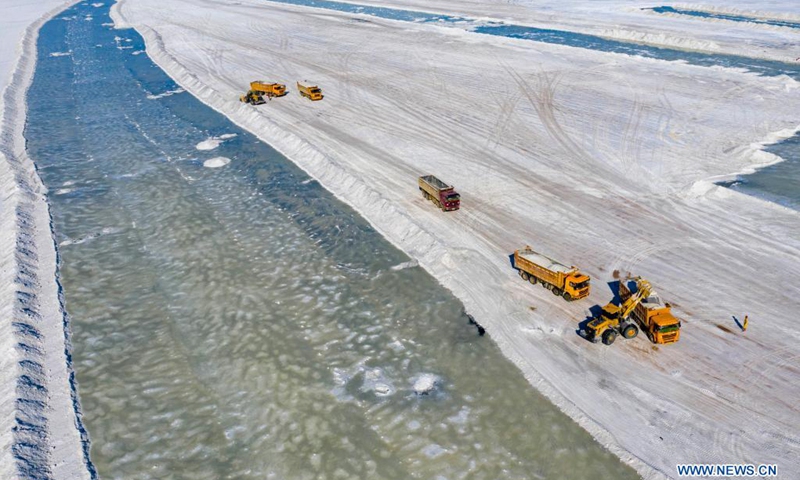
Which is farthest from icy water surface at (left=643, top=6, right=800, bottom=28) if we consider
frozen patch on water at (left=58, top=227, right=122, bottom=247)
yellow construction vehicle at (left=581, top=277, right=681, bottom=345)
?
frozen patch on water at (left=58, top=227, right=122, bottom=247)

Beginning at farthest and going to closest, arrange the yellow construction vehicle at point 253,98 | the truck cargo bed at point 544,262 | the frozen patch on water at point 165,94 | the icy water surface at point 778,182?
the frozen patch on water at point 165,94, the yellow construction vehicle at point 253,98, the icy water surface at point 778,182, the truck cargo bed at point 544,262

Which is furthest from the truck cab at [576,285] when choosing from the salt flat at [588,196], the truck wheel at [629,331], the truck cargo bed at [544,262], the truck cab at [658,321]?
the truck wheel at [629,331]

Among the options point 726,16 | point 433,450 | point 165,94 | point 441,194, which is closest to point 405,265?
point 441,194

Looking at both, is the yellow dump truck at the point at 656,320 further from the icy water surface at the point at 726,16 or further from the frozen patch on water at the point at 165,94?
the icy water surface at the point at 726,16

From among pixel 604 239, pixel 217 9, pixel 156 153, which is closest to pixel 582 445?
pixel 604 239

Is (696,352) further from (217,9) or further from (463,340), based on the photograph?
(217,9)

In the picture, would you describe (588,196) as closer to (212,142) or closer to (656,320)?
(656,320)
